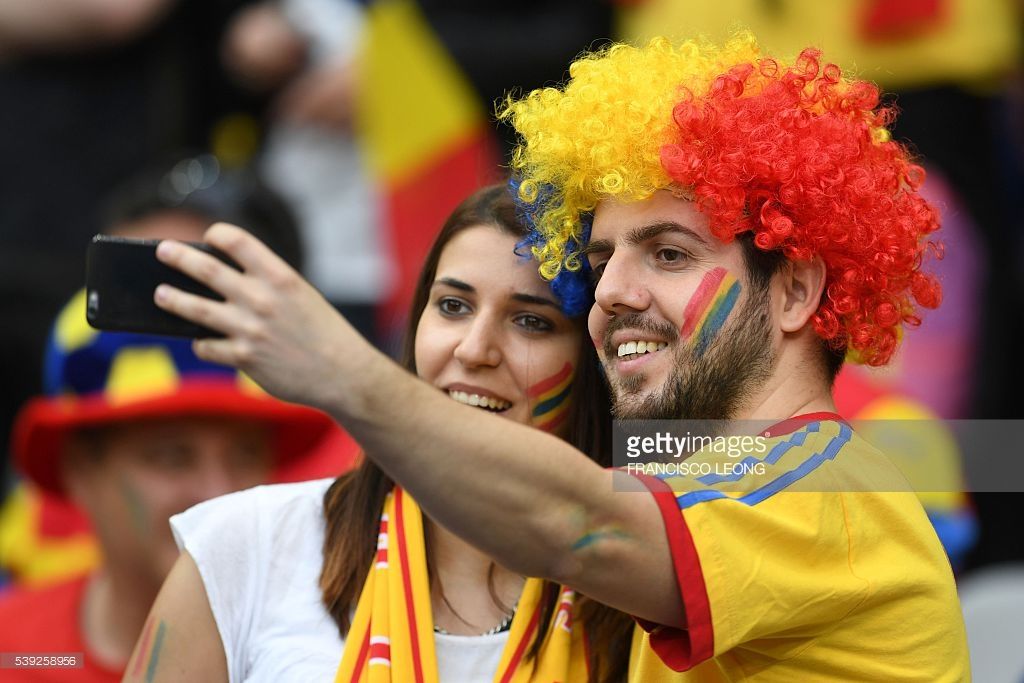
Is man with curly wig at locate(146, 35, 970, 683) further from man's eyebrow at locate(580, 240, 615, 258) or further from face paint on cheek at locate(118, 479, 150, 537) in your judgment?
face paint on cheek at locate(118, 479, 150, 537)

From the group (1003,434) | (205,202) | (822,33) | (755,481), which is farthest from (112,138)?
(755,481)

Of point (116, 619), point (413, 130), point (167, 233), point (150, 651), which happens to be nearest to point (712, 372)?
point (150, 651)

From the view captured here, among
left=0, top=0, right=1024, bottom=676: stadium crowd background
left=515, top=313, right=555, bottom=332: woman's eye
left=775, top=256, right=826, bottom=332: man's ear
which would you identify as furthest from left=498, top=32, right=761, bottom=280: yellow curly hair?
left=0, top=0, right=1024, bottom=676: stadium crowd background

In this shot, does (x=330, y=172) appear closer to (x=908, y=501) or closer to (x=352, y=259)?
(x=352, y=259)

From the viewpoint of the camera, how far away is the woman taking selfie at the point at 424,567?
2.98 meters

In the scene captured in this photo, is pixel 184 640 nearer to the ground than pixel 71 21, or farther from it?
nearer to the ground

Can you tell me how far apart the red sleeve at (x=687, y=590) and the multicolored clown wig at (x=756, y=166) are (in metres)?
0.65

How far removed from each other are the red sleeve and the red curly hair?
2.12 ft

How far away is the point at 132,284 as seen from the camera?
A: 2.25 m

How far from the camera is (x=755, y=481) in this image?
8.25 feet

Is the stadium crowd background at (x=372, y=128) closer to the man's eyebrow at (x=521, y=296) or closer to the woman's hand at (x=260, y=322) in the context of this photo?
the man's eyebrow at (x=521, y=296)

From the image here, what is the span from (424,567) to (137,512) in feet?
5.26

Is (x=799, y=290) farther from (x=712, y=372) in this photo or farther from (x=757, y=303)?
(x=712, y=372)

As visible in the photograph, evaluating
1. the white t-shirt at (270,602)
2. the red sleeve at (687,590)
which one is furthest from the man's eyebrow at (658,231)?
the white t-shirt at (270,602)
